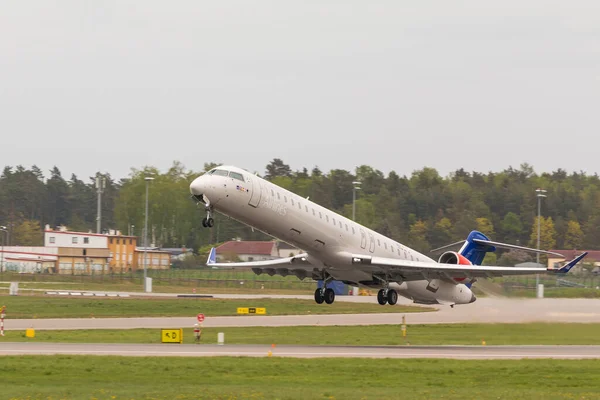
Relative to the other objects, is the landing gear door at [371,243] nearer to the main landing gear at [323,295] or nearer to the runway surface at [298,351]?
the main landing gear at [323,295]

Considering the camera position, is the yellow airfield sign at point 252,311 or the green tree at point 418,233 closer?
the yellow airfield sign at point 252,311

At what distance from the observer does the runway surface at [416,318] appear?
4328 centimetres

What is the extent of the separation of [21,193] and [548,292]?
150120 millimetres

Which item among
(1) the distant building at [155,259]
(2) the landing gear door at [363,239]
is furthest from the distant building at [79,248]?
(2) the landing gear door at [363,239]

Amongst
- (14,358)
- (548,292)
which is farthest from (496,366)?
(548,292)

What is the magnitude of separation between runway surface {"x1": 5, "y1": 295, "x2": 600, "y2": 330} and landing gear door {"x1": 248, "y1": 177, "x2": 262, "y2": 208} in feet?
47.6

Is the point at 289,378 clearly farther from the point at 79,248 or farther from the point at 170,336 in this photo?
the point at 79,248

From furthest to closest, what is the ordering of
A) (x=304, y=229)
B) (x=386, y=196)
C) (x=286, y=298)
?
(x=386, y=196), (x=286, y=298), (x=304, y=229)

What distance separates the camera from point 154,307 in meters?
59.1

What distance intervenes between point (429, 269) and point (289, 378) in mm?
15747

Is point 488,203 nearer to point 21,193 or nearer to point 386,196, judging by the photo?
point 386,196

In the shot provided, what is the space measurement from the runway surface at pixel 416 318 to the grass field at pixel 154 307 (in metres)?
1.78

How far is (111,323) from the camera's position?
49969mm

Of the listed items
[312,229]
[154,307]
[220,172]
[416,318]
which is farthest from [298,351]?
[154,307]
